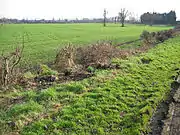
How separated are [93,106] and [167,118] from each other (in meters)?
2.35

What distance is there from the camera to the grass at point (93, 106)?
8.52 metres

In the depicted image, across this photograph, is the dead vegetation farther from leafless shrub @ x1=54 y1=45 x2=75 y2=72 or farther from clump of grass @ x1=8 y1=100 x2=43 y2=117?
clump of grass @ x1=8 y1=100 x2=43 y2=117

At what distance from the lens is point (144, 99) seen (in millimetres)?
11445

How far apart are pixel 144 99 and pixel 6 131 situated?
5400mm

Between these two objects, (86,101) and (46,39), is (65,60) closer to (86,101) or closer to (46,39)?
(86,101)

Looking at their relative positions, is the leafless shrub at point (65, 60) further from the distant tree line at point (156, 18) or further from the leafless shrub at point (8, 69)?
the distant tree line at point (156, 18)

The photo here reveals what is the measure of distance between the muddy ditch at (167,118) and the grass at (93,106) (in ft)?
0.72

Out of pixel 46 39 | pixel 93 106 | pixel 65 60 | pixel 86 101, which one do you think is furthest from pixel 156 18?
pixel 93 106

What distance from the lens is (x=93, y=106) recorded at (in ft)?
33.1

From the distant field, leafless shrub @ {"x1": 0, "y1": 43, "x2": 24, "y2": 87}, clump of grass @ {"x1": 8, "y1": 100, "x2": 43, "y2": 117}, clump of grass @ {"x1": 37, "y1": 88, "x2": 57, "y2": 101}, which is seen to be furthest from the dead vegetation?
the distant field

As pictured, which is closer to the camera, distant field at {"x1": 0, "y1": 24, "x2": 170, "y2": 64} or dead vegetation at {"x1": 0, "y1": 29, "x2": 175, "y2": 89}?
dead vegetation at {"x1": 0, "y1": 29, "x2": 175, "y2": 89}

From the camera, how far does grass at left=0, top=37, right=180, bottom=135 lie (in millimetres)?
8523

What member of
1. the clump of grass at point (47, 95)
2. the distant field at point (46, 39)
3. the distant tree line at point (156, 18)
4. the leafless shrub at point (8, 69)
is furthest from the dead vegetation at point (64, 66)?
the distant tree line at point (156, 18)

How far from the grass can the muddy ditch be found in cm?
22
